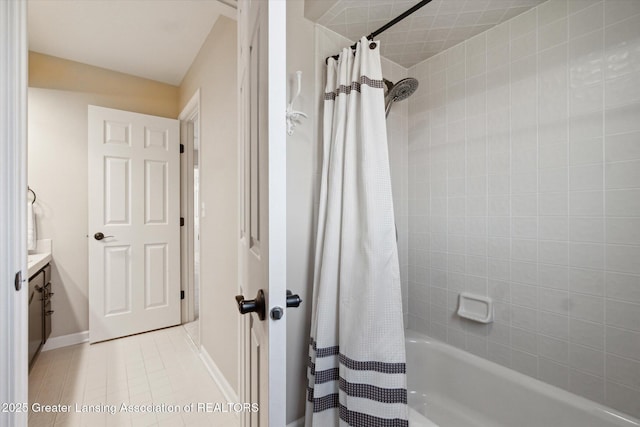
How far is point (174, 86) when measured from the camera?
2.85 m

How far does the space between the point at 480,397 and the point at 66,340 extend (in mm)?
3155

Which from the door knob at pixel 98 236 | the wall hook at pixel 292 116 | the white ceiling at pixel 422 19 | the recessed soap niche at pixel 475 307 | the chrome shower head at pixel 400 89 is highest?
the white ceiling at pixel 422 19

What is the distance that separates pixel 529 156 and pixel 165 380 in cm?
256

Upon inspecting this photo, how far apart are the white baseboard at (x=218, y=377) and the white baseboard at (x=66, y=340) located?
1.18m

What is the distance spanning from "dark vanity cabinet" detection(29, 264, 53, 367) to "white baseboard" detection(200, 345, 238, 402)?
1.08m

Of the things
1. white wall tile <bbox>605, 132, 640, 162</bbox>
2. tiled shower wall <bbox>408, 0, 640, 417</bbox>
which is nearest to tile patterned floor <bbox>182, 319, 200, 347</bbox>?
tiled shower wall <bbox>408, 0, 640, 417</bbox>

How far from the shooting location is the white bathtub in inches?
44.4

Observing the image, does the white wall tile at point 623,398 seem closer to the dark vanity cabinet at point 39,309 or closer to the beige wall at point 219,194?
the beige wall at point 219,194

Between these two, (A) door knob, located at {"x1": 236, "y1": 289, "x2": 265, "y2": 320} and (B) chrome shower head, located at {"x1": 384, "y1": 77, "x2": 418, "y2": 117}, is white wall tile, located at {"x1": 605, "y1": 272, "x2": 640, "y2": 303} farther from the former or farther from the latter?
(A) door knob, located at {"x1": 236, "y1": 289, "x2": 265, "y2": 320}

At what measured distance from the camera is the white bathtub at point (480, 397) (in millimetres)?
1127

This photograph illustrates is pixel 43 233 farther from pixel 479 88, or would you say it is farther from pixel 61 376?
pixel 479 88

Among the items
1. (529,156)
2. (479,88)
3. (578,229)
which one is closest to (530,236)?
(578,229)

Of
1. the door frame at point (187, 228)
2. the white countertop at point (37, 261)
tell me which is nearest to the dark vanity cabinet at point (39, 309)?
the white countertop at point (37, 261)

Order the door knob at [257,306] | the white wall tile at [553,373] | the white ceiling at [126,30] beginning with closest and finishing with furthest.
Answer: the door knob at [257,306]
the white wall tile at [553,373]
the white ceiling at [126,30]
